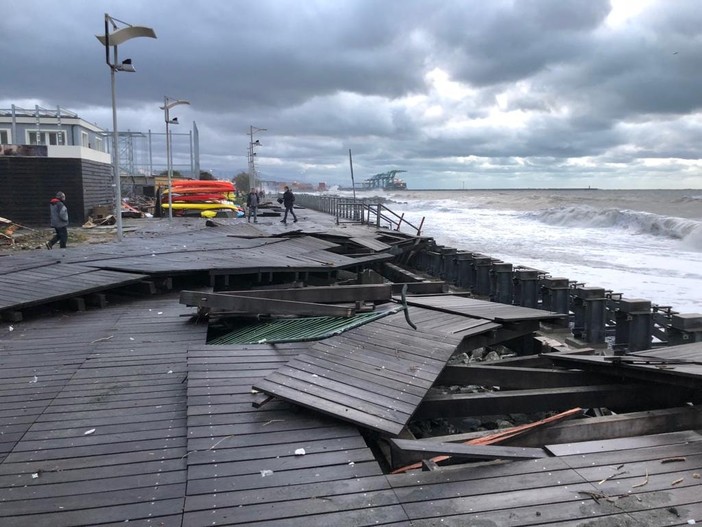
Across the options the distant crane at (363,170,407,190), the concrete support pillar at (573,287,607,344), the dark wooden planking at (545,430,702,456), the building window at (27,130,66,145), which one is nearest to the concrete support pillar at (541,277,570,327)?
the concrete support pillar at (573,287,607,344)

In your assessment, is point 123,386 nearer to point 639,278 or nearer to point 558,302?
point 558,302

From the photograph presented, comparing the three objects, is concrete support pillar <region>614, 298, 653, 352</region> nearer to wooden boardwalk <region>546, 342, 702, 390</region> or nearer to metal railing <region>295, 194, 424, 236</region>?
wooden boardwalk <region>546, 342, 702, 390</region>

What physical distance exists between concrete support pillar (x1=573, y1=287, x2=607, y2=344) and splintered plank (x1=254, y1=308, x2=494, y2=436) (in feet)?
13.5

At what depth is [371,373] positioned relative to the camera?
4887 mm

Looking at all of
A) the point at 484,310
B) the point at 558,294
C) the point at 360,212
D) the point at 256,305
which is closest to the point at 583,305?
the point at 558,294

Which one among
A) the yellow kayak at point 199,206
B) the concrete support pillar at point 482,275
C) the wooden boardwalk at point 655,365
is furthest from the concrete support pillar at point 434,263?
the yellow kayak at point 199,206

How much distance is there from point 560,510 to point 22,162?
27678 mm

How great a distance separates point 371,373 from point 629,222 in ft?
149

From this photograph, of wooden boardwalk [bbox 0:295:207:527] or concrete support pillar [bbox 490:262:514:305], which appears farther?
concrete support pillar [bbox 490:262:514:305]

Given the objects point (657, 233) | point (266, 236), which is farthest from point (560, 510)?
point (657, 233)

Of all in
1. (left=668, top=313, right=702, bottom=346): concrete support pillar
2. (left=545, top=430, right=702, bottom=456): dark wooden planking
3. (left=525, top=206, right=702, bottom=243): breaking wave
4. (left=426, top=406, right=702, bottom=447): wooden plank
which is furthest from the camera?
(left=525, top=206, right=702, bottom=243): breaking wave

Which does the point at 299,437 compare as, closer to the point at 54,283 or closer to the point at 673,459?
the point at 673,459

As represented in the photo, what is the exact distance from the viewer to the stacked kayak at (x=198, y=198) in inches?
1214

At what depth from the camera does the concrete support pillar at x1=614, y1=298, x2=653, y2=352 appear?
8680mm
